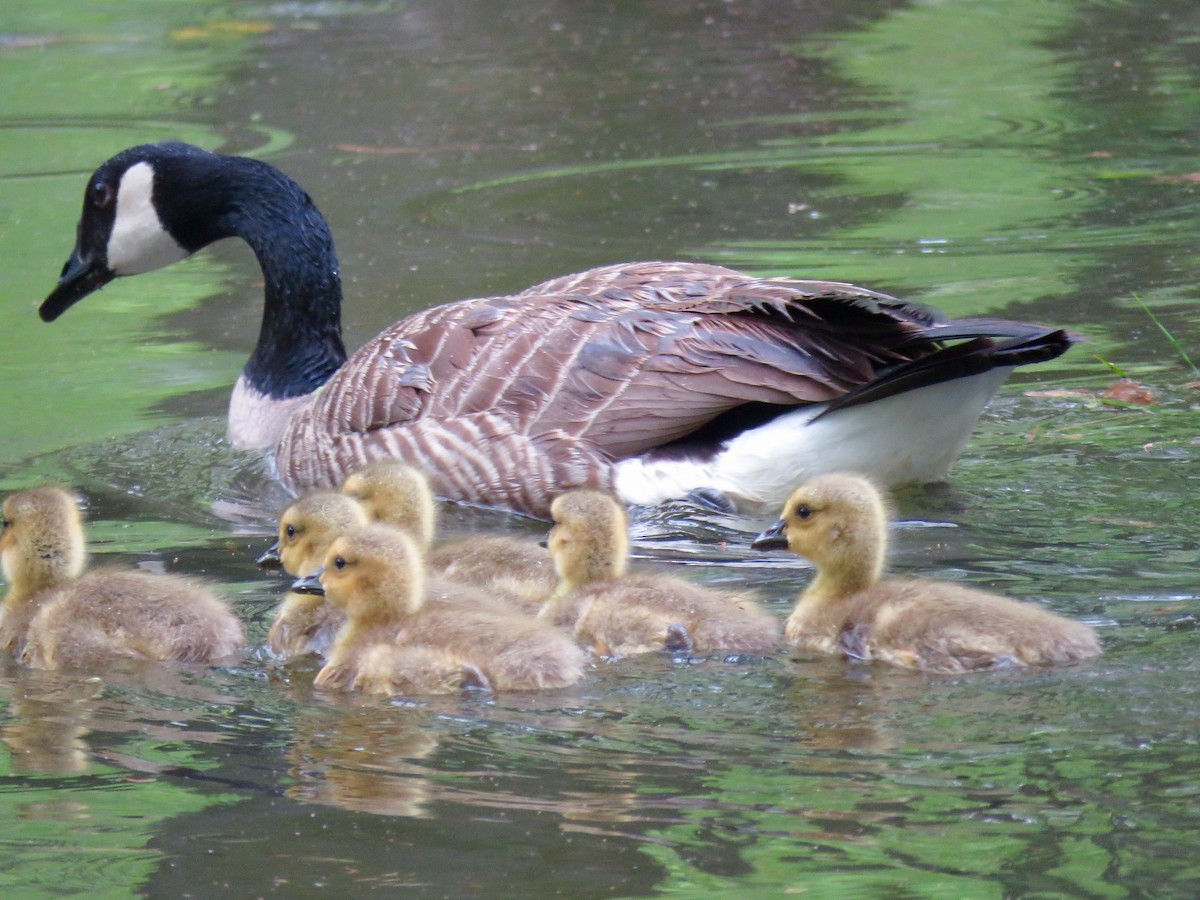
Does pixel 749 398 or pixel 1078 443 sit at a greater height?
pixel 749 398

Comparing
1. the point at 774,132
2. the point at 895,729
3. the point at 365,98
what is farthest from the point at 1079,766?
the point at 365,98

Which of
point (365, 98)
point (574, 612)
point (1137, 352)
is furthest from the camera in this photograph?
point (365, 98)

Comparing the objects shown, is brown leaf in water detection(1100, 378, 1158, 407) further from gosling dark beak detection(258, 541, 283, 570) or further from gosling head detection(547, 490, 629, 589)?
gosling dark beak detection(258, 541, 283, 570)

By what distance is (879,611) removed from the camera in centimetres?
527

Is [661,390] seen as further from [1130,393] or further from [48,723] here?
[48,723]

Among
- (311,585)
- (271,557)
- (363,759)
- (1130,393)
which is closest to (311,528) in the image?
(271,557)

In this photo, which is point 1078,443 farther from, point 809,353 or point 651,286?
point 651,286

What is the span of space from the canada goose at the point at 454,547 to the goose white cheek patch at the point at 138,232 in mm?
3036

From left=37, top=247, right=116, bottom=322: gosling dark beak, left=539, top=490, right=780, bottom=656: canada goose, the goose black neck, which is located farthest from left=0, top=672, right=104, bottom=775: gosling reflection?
left=37, top=247, right=116, bottom=322: gosling dark beak

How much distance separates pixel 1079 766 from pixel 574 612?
1.72 m

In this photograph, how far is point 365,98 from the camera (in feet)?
51.9

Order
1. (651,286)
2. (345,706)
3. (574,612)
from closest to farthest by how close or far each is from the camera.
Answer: (345,706) → (574,612) → (651,286)

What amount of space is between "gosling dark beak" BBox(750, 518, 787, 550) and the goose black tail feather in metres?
0.92

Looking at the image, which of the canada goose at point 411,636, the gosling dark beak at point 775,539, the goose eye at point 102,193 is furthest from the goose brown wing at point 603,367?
the goose eye at point 102,193
